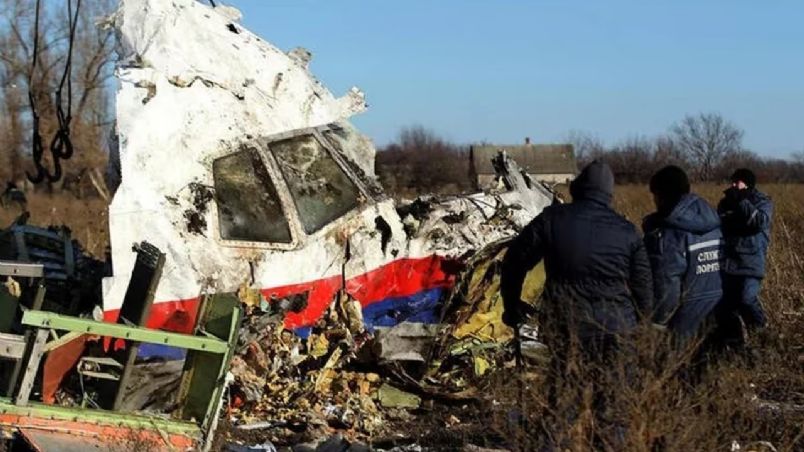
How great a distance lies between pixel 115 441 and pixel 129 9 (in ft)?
12.1

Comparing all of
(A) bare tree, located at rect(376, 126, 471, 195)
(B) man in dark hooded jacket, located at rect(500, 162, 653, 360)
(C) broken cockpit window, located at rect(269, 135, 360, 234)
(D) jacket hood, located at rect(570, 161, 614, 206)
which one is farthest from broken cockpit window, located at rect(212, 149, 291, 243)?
(A) bare tree, located at rect(376, 126, 471, 195)

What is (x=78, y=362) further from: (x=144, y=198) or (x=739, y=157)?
(x=739, y=157)

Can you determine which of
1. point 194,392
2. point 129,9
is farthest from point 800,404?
point 129,9

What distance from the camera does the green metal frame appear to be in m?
5.28

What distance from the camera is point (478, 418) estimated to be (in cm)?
659

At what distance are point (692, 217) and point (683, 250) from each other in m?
0.21

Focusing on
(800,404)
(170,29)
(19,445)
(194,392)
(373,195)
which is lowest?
(19,445)

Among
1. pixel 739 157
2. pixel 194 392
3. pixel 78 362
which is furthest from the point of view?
pixel 739 157

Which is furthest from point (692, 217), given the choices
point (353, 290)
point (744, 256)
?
point (353, 290)

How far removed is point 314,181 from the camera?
7.95 m

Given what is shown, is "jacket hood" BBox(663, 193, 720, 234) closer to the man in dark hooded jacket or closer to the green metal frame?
the man in dark hooded jacket

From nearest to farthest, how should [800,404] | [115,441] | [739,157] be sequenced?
[115,441] < [800,404] < [739,157]

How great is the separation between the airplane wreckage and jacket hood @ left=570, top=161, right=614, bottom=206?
212cm

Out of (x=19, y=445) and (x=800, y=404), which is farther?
(x=800, y=404)
